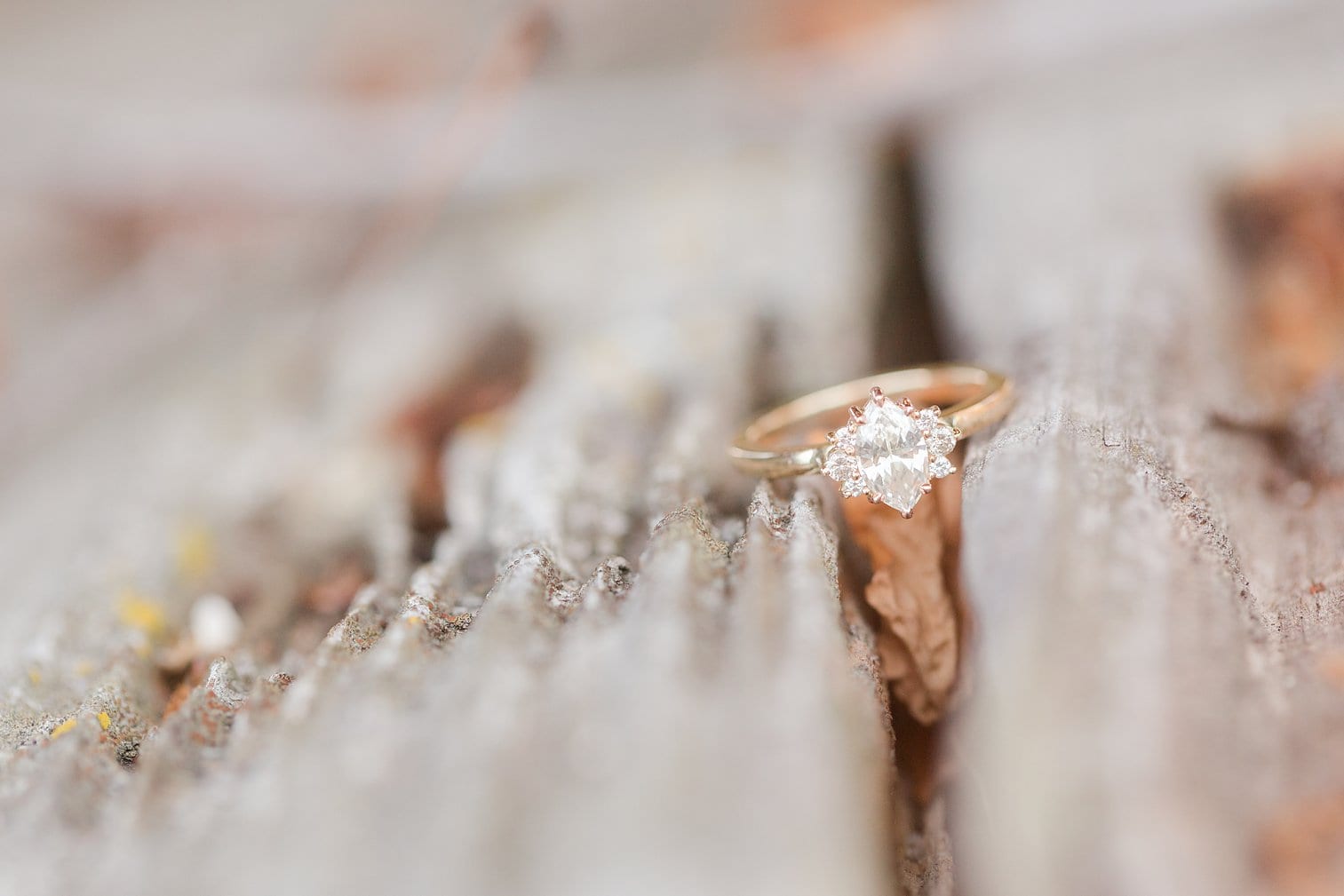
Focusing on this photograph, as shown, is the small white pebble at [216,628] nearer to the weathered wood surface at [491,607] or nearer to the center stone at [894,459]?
the weathered wood surface at [491,607]

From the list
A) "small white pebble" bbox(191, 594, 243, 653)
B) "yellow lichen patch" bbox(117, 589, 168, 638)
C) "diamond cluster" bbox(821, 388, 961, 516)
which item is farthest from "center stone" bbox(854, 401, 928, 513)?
"yellow lichen patch" bbox(117, 589, 168, 638)

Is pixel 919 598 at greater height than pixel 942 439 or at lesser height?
lesser

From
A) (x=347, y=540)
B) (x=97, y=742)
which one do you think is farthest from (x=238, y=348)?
(x=97, y=742)

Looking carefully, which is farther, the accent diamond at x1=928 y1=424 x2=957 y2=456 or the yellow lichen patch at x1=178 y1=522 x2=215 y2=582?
the yellow lichen patch at x1=178 y1=522 x2=215 y2=582

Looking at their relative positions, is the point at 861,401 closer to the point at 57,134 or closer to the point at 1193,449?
the point at 1193,449

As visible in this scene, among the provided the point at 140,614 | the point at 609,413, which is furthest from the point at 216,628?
the point at 609,413

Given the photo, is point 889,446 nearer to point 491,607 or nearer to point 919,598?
point 919,598

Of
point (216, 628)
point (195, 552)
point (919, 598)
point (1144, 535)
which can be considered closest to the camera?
point (1144, 535)

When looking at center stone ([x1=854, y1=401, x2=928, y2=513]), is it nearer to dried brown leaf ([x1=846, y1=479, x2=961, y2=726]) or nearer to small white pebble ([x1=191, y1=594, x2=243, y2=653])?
dried brown leaf ([x1=846, y1=479, x2=961, y2=726])
